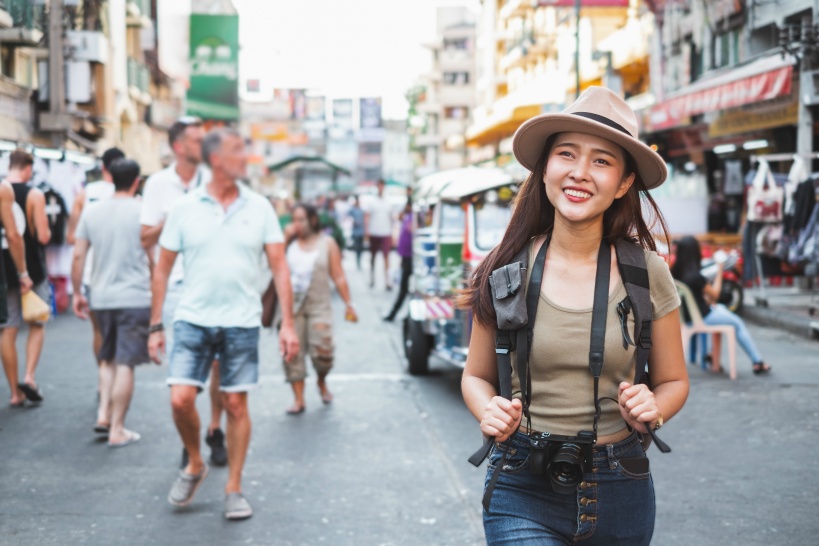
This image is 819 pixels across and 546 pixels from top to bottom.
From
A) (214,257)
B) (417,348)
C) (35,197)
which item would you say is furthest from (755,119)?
(214,257)

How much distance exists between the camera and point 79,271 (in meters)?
7.32

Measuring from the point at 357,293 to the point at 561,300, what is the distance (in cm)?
1751

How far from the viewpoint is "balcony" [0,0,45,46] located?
692 inches

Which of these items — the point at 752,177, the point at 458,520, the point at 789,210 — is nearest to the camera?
the point at 458,520

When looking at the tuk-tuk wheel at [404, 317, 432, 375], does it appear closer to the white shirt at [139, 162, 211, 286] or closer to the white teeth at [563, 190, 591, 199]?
the white shirt at [139, 162, 211, 286]

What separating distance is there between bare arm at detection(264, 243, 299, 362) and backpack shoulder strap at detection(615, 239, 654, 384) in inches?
123

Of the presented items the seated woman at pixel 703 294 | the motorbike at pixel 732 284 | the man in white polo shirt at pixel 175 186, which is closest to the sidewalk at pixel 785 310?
the motorbike at pixel 732 284

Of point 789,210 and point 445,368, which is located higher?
point 789,210

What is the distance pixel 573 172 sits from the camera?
2686 millimetres

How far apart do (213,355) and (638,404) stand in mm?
3447

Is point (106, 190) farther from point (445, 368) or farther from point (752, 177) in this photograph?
point (752, 177)

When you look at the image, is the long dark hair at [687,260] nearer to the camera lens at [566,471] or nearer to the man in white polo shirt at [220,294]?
the man in white polo shirt at [220,294]

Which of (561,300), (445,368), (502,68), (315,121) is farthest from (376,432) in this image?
(315,121)

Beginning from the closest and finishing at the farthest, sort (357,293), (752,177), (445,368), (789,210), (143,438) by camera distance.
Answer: (143,438) < (445,368) < (789,210) < (752,177) < (357,293)
